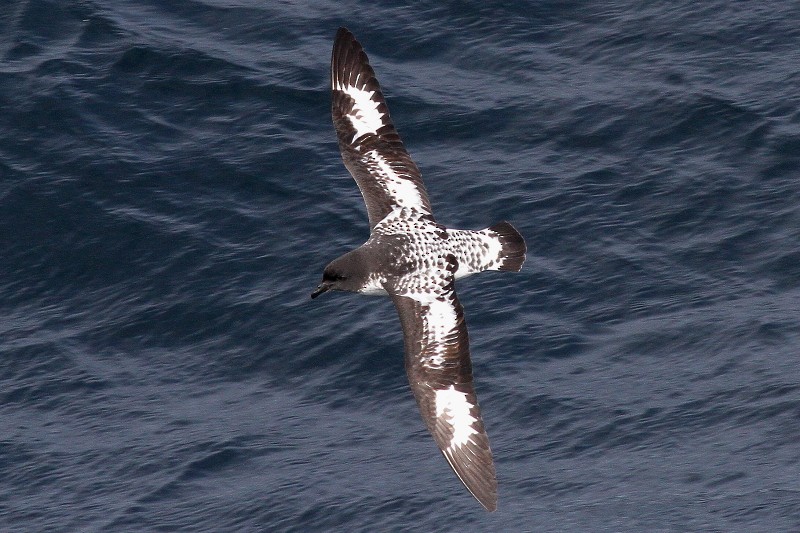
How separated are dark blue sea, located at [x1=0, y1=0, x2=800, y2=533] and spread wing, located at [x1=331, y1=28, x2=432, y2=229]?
9.39 ft

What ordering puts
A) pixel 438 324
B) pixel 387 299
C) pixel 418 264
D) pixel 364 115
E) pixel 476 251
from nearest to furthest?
pixel 438 324, pixel 418 264, pixel 476 251, pixel 364 115, pixel 387 299

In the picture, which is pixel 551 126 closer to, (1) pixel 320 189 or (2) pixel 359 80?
(1) pixel 320 189

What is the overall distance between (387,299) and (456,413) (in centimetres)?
531

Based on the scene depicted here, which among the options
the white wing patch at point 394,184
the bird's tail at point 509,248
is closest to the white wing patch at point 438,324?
the bird's tail at point 509,248

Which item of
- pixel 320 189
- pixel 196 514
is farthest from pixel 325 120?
pixel 196 514

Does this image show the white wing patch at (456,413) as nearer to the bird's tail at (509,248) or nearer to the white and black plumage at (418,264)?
the white and black plumage at (418,264)

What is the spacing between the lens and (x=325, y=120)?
68.9ft

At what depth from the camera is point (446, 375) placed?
13508mm

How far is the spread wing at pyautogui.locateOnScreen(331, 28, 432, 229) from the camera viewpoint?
15.2 metres

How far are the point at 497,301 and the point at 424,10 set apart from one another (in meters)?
6.78

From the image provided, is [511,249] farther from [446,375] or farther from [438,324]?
[446,375]

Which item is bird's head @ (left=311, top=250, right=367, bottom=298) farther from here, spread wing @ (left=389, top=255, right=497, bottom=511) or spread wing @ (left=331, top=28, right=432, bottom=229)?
spread wing @ (left=331, top=28, right=432, bottom=229)

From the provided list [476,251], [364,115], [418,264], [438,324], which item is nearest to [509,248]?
[476,251]

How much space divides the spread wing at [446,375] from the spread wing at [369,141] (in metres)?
1.24
